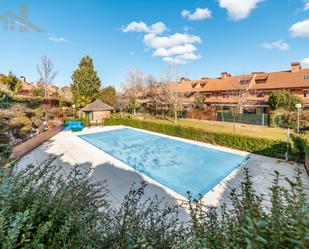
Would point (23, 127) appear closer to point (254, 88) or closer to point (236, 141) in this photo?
point (236, 141)

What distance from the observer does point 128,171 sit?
1034 centimetres

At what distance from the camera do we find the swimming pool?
31.6ft

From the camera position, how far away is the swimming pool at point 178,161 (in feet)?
31.6

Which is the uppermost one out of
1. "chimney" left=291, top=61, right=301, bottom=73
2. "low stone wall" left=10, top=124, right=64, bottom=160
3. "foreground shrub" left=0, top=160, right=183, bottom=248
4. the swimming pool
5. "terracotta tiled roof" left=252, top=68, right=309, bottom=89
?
"chimney" left=291, top=61, right=301, bottom=73

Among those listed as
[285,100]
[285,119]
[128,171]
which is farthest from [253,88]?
[128,171]

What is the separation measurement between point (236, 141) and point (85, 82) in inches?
1490

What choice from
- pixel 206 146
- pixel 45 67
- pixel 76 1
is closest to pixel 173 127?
pixel 206 146

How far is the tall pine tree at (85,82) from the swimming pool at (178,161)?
26.0 metres

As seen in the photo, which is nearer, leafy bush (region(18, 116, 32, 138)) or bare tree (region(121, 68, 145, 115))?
leafy bush (region(18, 116, 32, 138))

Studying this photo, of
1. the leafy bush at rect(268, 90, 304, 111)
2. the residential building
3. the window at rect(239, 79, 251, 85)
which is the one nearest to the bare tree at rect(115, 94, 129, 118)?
the residential building

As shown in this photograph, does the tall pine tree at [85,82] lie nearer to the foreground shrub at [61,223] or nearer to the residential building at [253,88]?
the residential building at [253,88]

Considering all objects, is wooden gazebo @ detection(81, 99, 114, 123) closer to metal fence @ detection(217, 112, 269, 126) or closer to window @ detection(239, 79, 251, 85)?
metal fence @ detection(217, 112, 269, 126)

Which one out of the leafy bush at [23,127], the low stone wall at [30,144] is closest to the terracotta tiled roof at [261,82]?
the low stone wall at [30,144]

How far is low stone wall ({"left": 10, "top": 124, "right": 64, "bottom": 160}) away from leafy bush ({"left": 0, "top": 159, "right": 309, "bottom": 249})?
1032cm
